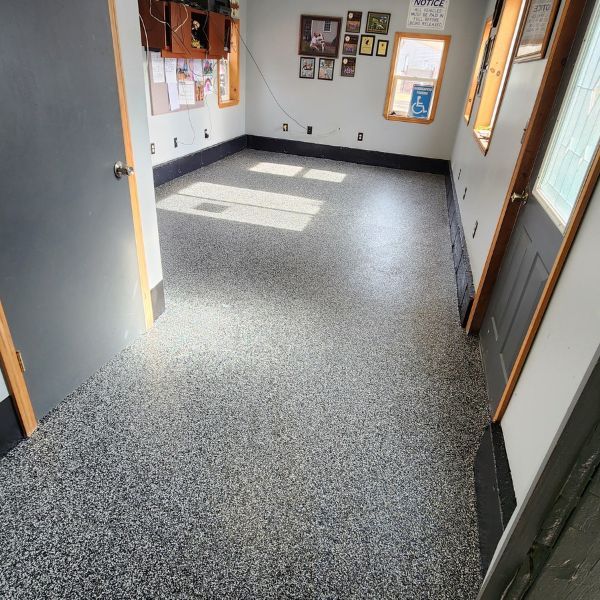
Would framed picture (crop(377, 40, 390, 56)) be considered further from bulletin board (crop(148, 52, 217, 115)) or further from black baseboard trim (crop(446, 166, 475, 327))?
black baseboard trim (crop(446, 166, 475, 327))

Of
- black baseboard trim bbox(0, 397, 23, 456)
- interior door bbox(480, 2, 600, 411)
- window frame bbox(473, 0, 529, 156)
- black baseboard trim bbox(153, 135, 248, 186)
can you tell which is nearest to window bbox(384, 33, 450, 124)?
window frame bbox(473, 0, 529, 156)

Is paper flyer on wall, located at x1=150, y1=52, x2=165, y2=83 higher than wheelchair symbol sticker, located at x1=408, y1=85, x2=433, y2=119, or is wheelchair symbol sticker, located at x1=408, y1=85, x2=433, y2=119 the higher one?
paper flyer on wall, located at x1=150, y1=52, x2=165, y2=83

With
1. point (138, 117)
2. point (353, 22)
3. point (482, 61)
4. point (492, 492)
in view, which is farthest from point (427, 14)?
point (492, 492)

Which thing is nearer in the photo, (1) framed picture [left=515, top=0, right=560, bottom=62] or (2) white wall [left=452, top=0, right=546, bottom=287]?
(1) framed picture [left=515, top=0, right=560, bottom=62]

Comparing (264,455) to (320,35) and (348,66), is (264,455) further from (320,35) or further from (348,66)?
(320,35)

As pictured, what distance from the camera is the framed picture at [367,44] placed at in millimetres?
5660

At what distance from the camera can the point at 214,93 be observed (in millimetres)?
5453

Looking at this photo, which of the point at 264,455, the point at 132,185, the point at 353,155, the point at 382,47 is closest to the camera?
the point at 264,455

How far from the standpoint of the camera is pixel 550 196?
1753 millimetres

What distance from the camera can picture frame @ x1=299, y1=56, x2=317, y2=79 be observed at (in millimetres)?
5984

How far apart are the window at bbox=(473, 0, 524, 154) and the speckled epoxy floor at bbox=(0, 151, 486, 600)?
6.30 ft

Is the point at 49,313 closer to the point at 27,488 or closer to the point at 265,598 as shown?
the point at 27,488

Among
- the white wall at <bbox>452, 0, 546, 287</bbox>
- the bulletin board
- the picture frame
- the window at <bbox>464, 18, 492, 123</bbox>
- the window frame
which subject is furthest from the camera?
the picture frame

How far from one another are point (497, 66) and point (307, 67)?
9.65 feet
